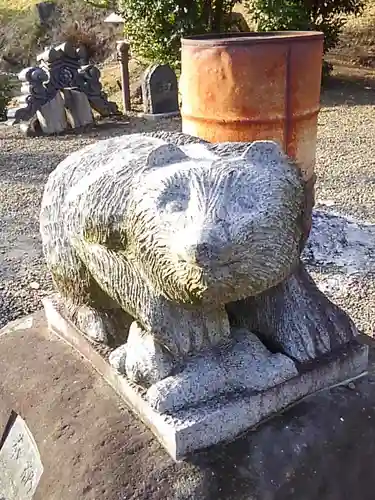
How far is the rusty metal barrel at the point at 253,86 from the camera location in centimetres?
261

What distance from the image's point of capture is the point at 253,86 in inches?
106

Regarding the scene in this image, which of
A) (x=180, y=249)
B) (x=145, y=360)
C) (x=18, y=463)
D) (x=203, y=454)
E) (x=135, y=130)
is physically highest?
(x=180, y=249)

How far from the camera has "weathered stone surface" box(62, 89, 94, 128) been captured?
244 inches

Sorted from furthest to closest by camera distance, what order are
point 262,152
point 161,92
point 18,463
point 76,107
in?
point 161,92, point 76,107, point 18,463, point 262,152

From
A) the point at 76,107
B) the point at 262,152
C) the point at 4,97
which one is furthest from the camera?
the point at 4,97

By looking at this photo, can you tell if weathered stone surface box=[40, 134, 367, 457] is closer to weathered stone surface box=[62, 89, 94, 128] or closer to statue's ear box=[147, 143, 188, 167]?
statue's ear box=[147, 143, 188, 167]

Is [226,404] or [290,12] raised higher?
[290,12]

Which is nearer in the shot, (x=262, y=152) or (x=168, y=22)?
(x=262, y=152)

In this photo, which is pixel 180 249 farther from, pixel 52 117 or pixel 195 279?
pixel 52 117

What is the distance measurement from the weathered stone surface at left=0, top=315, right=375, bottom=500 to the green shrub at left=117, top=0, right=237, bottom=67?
221 inches

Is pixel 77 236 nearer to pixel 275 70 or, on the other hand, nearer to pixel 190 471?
pixel 190 471

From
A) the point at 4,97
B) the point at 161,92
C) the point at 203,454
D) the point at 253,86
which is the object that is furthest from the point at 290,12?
the point at 203,454

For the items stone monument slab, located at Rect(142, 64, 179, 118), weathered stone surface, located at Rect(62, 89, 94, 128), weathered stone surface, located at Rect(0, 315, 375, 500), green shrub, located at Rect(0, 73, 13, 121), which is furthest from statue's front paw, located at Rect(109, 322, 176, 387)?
green shrub, located at Rect(0, 73, 13, 121)

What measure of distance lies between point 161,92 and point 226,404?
5.59 meters
